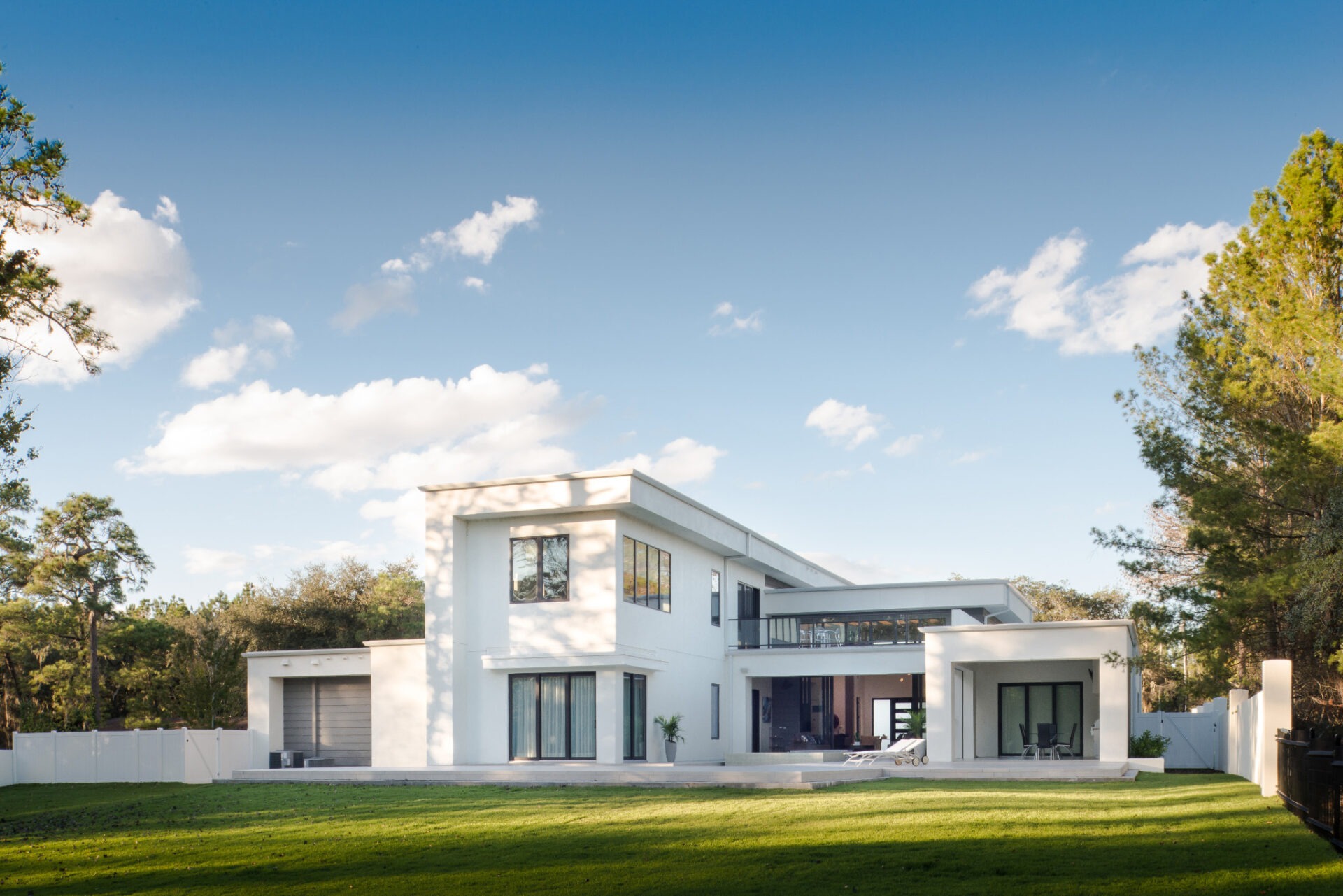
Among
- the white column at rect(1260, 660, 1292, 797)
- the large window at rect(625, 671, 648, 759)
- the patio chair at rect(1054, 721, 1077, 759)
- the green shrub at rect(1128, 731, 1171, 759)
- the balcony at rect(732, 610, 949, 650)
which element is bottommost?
the patio chair at rect(1054, 721, 1077, 759)

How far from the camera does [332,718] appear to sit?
26609 mm

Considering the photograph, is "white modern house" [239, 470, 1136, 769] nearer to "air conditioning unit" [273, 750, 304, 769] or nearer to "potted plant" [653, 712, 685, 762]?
"potted plant" [653, 712, 685, 762]

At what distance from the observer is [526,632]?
23.9m

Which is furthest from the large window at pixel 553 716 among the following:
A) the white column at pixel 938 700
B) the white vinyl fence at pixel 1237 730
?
the white vinyl fence at pixel 1237 730

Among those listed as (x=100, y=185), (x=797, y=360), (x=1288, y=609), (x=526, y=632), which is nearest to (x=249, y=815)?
(x=526, y=632)

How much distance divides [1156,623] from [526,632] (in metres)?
12.4

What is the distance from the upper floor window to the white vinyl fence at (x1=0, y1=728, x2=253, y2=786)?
21.3ft

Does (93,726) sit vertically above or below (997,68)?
below

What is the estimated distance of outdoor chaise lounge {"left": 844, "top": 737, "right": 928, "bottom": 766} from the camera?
73.3ft

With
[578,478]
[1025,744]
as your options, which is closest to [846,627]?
[1025,744]

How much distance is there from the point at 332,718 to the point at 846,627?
14195mm

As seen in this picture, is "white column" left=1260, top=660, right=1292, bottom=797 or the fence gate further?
the fence gate

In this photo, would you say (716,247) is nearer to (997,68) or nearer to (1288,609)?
(997,68)

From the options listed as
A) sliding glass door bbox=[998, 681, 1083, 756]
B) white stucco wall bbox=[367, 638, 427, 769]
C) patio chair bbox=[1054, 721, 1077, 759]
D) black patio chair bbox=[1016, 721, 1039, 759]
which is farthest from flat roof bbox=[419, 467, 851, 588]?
patio chair bbox=[1054, 721, 1077, 759]
